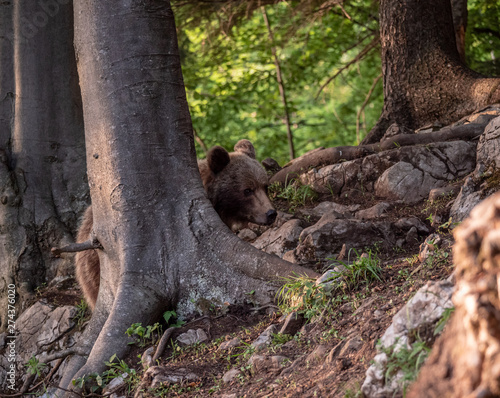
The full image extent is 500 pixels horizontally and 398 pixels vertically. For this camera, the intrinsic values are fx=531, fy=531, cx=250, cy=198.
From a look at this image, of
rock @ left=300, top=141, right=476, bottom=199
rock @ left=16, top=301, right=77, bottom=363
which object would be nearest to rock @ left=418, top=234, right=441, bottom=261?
rock @ left=300, top=141, right=476, bottom=199

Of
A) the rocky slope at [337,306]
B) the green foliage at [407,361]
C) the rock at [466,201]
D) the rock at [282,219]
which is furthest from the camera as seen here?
the rock at [282,219]

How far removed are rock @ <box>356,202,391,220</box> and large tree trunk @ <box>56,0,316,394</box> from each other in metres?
1.51

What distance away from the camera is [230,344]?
3.75m

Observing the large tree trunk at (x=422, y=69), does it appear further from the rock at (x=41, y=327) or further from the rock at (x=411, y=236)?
the rock at (x=41, y=327)

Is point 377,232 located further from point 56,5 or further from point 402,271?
point 56,5

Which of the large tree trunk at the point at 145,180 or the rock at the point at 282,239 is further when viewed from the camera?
the rock at the point at 282,239

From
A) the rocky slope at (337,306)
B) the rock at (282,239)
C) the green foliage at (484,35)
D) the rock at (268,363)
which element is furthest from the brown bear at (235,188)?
the green foliage at (484,35)

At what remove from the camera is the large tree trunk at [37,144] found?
6.23 metres

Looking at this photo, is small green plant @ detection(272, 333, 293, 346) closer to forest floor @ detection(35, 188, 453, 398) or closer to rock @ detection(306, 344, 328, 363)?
forest floor @ detection(35, 188, 453, 398)

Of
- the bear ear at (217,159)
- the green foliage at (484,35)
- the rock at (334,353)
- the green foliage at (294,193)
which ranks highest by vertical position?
the green foliage at (484,35)

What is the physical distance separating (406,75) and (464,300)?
20.6 ft

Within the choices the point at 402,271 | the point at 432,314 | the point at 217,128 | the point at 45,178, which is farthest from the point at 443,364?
the point at 217,128

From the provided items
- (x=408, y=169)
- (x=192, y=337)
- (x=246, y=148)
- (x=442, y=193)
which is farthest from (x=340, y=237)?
(x=246, y=148)

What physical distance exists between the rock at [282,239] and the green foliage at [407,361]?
310cm
